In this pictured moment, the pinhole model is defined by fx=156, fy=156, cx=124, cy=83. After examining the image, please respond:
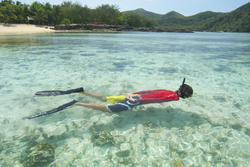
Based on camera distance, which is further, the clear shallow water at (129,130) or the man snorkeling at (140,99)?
the man snorkeling at (140,99)

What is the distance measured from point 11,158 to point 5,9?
73.8 metres

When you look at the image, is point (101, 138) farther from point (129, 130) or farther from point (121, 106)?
point (121, 106)

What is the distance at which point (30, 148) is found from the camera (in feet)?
10.7

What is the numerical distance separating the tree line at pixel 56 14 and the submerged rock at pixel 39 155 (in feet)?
235

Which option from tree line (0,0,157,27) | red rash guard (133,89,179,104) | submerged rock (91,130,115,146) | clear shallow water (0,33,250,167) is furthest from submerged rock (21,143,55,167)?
tree line (0,0,157,27)

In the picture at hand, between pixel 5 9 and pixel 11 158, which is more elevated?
pixel 5 9

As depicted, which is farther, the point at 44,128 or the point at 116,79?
the point at 116,79

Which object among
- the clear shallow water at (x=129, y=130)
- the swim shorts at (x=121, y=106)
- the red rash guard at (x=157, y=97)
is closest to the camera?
the clear shallow water at (x=129, y=130)

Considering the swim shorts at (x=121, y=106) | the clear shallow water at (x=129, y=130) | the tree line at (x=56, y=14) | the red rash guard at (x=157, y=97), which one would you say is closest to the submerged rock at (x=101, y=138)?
the clear shallow water at (x=129, y=130)

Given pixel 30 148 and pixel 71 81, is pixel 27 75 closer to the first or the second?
pixel 71 81

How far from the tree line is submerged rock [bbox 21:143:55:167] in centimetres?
7148

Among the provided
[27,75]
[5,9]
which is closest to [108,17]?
[5,9]

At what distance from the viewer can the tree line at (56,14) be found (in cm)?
6136

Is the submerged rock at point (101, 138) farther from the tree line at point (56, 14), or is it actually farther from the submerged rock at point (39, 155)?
the tree line at point (56, 14)
